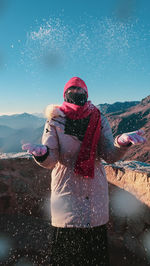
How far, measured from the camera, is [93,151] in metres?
1.48

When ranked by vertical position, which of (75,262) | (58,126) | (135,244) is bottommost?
(135,244)

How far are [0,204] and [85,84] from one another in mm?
2162

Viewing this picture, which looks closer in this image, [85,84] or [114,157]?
[114,157]

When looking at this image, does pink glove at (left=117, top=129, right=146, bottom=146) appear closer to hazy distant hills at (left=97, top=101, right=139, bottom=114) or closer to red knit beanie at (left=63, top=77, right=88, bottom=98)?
red knit beanie at (left=63, top=77, right=88, bottom=98)

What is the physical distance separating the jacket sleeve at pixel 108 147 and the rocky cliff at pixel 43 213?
609 millimetres

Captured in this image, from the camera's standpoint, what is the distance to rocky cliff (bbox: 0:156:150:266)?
79.1 inches

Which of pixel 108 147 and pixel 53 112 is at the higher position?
pixel 53 112

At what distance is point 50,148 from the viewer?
1423 millimetres

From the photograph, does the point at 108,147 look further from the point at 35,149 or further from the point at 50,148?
the point at 35,149

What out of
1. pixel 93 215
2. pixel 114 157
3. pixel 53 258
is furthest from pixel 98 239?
pixel 114 157

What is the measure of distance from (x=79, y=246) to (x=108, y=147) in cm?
73

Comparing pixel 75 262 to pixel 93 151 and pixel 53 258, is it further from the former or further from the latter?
pixel 93 151

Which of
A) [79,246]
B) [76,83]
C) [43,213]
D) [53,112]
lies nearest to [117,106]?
[43,213]

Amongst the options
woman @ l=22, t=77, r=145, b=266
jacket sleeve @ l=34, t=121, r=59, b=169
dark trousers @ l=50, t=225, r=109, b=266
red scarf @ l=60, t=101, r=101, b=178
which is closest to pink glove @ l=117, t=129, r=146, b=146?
woman @ l=22, t=77, r=145, b=266
